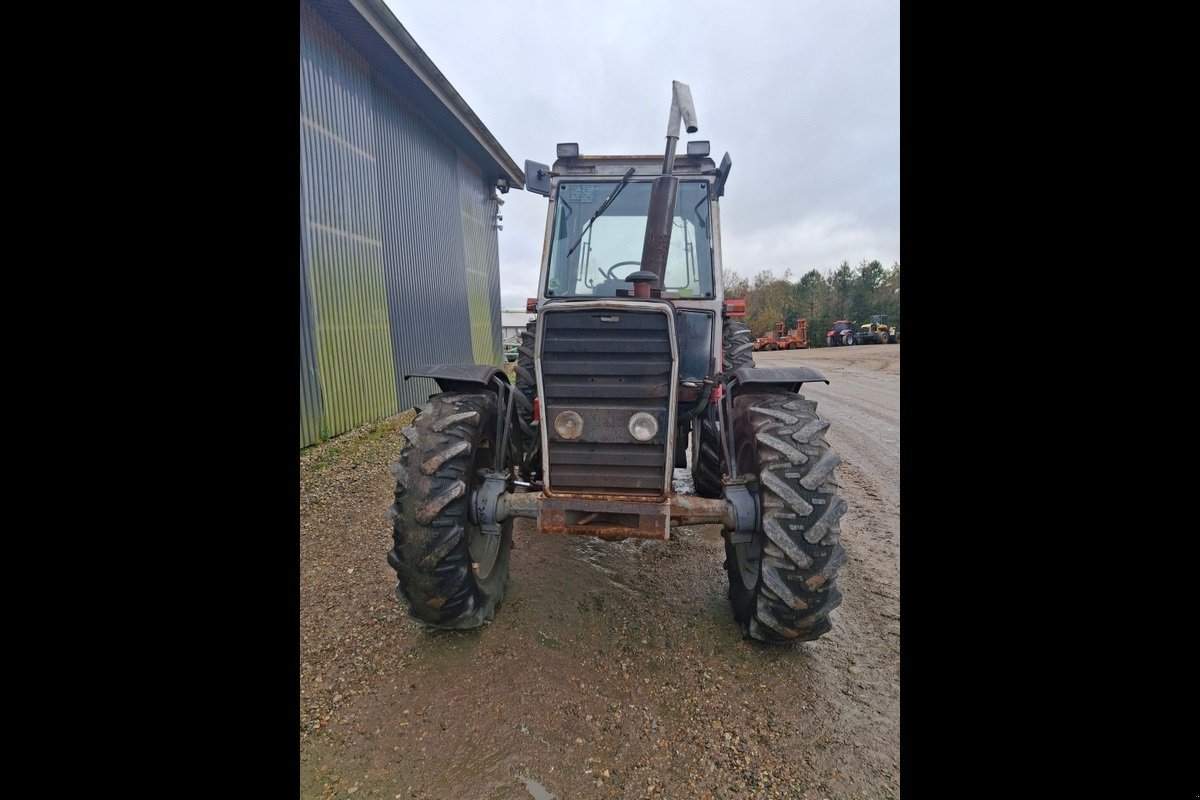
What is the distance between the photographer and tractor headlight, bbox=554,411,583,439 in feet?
8.47

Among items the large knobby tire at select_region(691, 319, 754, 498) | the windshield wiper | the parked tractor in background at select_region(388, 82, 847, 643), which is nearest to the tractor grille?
the parked tractor in background at select_region(388, 82, 847, 643)

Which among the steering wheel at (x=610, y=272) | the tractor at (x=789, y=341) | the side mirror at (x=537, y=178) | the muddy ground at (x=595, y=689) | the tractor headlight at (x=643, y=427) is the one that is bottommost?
the muddy ground at (x=595, y=689)

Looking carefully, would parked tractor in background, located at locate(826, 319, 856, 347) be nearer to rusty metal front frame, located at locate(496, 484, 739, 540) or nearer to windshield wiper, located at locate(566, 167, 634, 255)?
windshield wiper, located at locate(566, 167, 634, 255)

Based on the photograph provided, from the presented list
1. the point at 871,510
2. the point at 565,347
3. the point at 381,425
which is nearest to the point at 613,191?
the point at 565,347

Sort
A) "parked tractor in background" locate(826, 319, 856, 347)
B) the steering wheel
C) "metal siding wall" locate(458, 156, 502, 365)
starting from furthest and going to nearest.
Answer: "parked tractor in background" locate(826, 319, 856, 347)
"metal siding wall" locate(458, 156, 502, 365)
the steering wheel

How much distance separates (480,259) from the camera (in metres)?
11.9

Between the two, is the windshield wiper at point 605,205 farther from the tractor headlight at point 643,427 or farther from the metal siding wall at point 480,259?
the metal siding wall at point 480,259

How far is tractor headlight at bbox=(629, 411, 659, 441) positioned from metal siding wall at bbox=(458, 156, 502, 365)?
30.3ft

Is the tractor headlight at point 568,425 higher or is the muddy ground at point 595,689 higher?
the tractor headlight at point 568,425

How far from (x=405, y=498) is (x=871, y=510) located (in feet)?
13.3

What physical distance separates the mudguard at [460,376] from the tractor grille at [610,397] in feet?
1.64

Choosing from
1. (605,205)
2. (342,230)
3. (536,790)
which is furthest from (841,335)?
(536,790)

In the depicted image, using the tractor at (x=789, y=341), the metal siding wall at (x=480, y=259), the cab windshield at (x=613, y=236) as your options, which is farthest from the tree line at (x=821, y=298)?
the cab windshield at (x=613, y=236)

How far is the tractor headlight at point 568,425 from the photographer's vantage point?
258 centimetres
